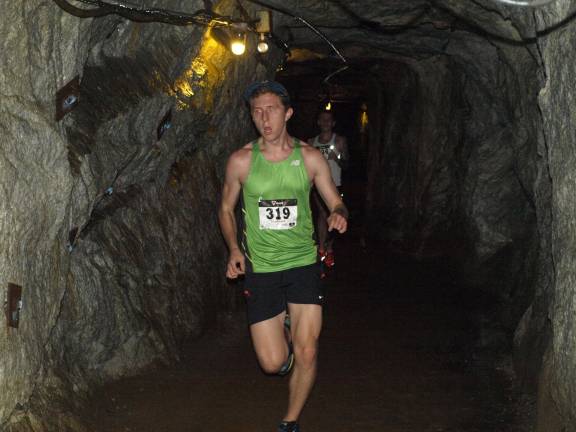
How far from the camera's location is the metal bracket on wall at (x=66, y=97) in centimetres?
488

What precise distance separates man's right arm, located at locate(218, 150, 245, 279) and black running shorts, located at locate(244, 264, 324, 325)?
158 mm

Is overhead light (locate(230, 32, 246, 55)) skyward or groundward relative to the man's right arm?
skyward

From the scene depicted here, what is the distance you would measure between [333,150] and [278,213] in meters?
5.23

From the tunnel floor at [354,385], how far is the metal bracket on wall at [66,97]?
2.10 meters

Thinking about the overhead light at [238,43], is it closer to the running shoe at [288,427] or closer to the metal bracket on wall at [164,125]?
the metal bracket on wall at [164,125]

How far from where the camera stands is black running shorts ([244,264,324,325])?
17.7ft

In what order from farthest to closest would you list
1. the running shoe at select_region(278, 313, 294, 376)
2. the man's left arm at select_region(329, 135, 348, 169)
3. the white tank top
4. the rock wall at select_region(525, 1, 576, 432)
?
the man's left arm at select_region(329, 135, 348, 169) < the white tank top < the running shoe at select_region(278, 313, 294, 376) < the rock wall at select_region(525, 1, 576, 432)

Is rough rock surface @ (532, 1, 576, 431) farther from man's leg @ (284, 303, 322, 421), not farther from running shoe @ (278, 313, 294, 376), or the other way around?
running shoe @ (278, 313, 294, 376)

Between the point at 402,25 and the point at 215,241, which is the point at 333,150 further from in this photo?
the point at 215,241

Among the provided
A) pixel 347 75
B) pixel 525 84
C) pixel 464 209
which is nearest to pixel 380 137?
pixel 347 75

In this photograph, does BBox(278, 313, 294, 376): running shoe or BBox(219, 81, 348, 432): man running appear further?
BBox(278, 313, 294, 376): running shoe

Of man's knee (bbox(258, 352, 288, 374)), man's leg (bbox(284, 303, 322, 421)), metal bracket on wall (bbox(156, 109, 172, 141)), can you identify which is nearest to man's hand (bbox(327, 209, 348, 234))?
man's leg (bbox(284, 303, 322, 421))

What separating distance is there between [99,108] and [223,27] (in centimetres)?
196

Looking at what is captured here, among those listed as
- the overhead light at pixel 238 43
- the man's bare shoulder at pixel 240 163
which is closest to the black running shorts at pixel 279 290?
the man's bare shoulder at pixel 240 163
